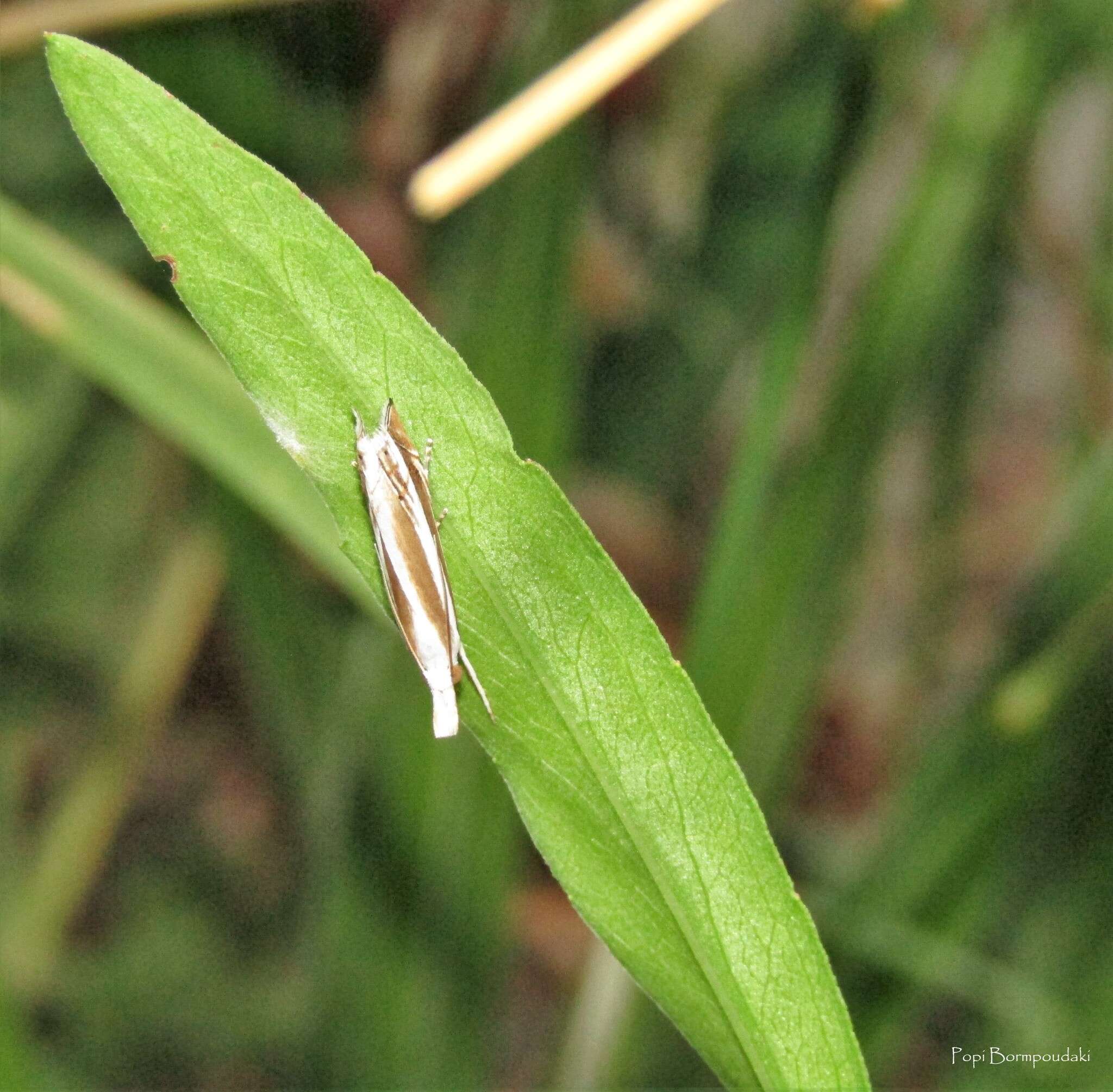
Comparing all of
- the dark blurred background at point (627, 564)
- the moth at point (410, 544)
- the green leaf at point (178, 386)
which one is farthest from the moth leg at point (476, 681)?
the dark blurred background at point (627, 564)

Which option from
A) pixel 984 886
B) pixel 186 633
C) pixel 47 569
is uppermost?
pixel 47 569

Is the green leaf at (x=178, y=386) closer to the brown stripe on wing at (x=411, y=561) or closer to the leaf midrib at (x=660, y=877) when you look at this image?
the brown stripe on wing at (x=411, y=561)

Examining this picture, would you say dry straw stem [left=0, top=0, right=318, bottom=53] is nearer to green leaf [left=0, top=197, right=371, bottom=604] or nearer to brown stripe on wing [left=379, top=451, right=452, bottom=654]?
green leaf [left=0, top=197, right=371, bottom=604]

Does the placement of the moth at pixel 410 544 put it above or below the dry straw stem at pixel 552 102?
below

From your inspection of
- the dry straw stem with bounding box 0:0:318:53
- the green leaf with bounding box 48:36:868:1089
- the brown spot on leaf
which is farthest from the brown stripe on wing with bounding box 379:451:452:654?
the dry straw stem with bounding box 0:0:318:53

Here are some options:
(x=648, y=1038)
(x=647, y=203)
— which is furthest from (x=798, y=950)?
(x=647, y=203)

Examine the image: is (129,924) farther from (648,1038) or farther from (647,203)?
(647,203)

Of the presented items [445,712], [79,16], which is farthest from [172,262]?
[79,16]
